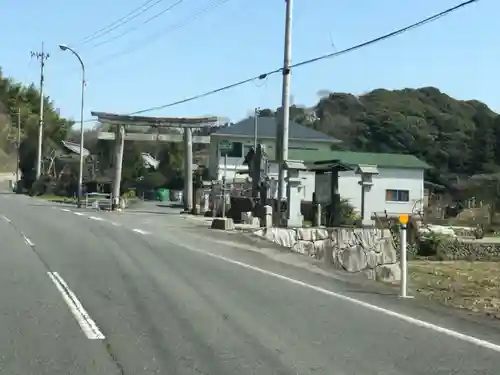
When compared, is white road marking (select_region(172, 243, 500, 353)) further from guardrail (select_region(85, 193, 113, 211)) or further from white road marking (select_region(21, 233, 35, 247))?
guardrail (select_region(85, 193, 113, 211))

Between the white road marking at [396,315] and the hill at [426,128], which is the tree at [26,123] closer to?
the hill at [426,128]

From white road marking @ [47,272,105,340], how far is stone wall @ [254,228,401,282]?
1184 centimetres

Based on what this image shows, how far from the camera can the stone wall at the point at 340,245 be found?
2473 centimetres

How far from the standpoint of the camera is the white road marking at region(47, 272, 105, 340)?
8.84m

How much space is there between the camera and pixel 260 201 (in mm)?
33125

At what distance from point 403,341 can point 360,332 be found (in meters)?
0.64

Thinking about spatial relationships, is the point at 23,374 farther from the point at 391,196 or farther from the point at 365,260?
the point at 391,196

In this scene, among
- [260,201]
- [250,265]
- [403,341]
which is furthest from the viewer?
[260,201]

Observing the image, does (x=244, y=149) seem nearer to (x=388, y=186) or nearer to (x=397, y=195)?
(x=388, y=186)

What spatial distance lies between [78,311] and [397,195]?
56283 millimetres

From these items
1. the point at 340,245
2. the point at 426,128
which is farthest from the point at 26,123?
the point at 340,245

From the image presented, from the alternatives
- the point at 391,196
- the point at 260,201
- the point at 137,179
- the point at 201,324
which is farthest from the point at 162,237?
the point at 137,179

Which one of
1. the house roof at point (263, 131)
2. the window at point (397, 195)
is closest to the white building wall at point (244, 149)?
the house roof at point (263, 131)

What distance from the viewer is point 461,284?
18.5m
